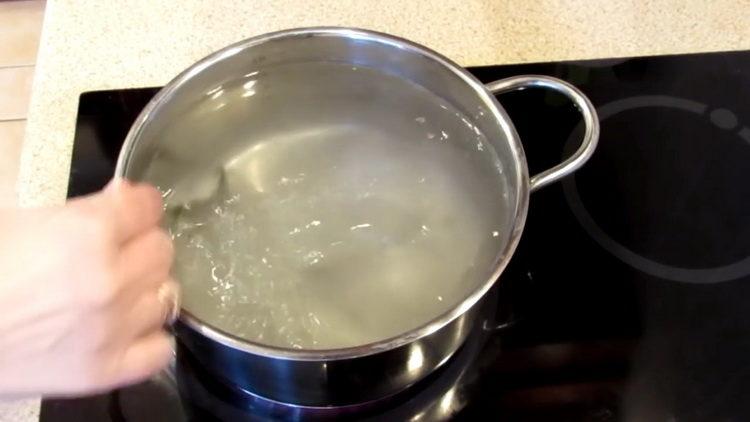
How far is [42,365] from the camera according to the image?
0.42 metres

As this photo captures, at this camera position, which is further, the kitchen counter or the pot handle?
the kitchen counter

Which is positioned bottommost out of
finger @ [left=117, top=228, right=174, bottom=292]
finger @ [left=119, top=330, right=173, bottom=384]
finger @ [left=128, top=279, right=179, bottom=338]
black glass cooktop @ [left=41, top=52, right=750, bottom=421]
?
black glass cooktop @ [left=41, top=52, right=750, bottom=421]

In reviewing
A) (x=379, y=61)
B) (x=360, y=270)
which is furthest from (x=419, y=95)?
(x=360, y=270)

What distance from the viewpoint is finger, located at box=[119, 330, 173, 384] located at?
0.45m


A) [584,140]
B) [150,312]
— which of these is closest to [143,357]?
[150,312]

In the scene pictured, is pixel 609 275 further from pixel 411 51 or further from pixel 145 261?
pixel 145 261

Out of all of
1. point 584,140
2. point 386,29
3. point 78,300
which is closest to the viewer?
point 78,300

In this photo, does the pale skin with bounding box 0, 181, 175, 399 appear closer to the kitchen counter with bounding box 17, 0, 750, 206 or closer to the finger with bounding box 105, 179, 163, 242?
the finger with bounding box 105, 179, 163, 242

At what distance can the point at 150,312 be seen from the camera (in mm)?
460

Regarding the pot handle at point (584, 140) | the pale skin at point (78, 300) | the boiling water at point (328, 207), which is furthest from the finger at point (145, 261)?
the pot handle at point (584, 140)

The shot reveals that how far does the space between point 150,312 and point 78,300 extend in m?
0.05

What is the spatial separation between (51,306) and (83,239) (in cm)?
4

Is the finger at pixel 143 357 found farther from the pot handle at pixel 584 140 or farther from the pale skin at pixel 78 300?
the pot handle at pixel 584 140

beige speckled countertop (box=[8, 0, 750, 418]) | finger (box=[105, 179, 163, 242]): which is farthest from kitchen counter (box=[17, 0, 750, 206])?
finger (box=[105, 179, 163, 242])
